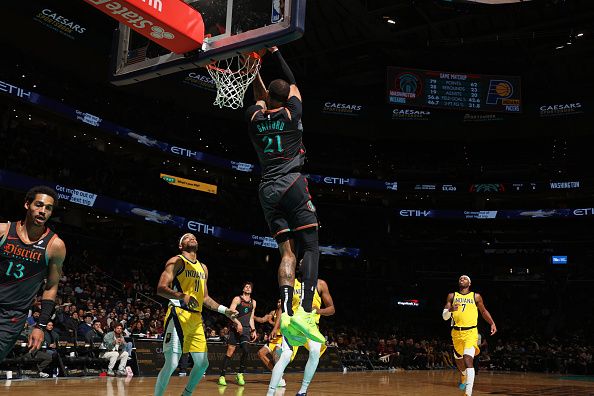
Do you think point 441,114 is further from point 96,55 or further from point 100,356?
point 100,356

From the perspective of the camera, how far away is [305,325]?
5801mm

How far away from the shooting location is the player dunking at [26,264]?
18.1 feet

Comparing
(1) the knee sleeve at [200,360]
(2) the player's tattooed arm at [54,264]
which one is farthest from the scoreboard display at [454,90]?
(2) the player's tattooed arm at [54,264]

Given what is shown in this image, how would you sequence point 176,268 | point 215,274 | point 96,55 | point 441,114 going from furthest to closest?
1. point 441,114
2. point 215,274
3. point 96,55
4. point 176,268

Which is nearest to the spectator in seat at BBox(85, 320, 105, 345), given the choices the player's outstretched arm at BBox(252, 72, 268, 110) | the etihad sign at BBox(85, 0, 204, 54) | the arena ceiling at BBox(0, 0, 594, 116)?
the etihad sign at BBox(85, 0, 204, 54)

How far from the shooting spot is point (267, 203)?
20.0ft

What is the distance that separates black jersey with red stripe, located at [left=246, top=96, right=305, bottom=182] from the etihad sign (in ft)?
11.1

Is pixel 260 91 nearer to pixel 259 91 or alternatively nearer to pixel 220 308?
pixel 259 91

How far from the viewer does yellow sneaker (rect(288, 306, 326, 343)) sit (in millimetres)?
5785

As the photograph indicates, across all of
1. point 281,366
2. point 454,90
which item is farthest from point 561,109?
point 281,366

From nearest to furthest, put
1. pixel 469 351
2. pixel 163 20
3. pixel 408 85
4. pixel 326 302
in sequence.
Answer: pixel 163 20 → pixel 326 302 → pixel 469 351 → pixel 408 85

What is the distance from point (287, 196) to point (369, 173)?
37.9 m

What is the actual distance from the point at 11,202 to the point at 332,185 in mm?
20508

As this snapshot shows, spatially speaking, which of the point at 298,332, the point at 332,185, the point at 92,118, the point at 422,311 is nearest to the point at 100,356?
the point at 298,332
